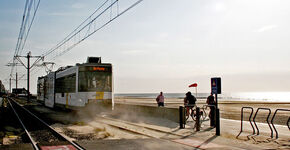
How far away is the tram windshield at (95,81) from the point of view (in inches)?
753

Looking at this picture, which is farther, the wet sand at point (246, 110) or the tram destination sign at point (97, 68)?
the wet sand at point (246, 110)

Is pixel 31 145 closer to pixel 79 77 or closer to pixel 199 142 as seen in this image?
pixel 199 142

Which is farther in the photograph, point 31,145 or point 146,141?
point 146,141

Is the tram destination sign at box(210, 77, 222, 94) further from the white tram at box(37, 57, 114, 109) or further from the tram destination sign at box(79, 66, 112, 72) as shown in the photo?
the tram destination sign at box(79, 66, 112, 72)

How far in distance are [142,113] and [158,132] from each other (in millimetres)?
8500

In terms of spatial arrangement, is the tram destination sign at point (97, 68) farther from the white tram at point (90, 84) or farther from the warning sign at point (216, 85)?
the warning sign at point (216, 85)

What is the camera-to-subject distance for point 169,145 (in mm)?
9086

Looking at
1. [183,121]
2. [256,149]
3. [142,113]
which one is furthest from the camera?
[142,113]

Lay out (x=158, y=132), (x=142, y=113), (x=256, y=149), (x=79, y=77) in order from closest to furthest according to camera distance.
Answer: (x=256, y=149) < (x=158, y=132) < (x=79, y=77) < (x=142, y=113)

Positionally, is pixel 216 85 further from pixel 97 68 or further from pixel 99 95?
pixel 97 68

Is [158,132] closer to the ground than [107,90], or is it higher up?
closer to the ground

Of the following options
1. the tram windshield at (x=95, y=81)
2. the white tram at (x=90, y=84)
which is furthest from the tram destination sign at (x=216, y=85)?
the tram windshield at (x=95, y=81)

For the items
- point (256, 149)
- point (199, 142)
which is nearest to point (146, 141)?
point (199, 142)

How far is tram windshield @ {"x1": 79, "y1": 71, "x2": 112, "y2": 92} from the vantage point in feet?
62.7
